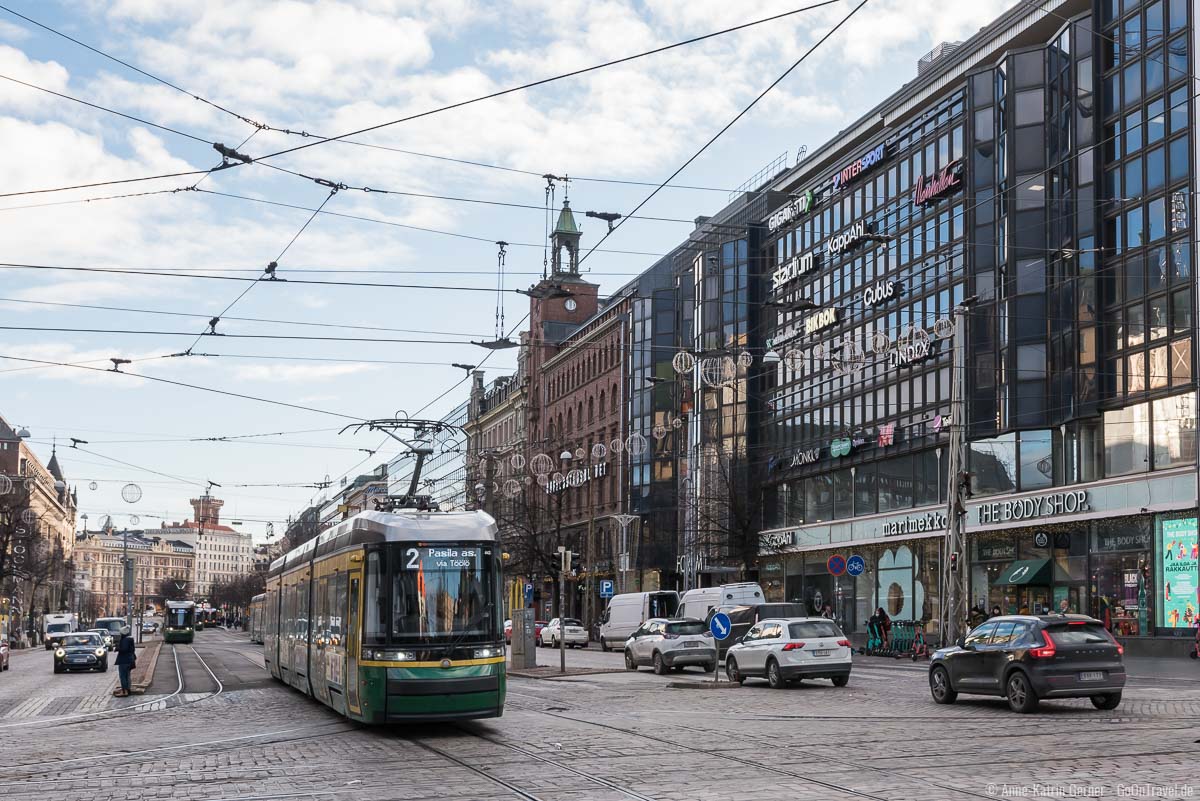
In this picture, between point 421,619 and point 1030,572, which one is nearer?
point 421,619

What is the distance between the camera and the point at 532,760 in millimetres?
14523

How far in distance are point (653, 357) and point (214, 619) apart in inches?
4592

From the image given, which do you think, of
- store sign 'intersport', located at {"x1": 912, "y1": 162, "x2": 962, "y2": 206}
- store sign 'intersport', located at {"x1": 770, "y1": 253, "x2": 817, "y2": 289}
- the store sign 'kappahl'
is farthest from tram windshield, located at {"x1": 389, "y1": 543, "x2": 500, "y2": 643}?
store sign 'intersport', located at {"x1": 770, "y1": 253, "x2": 817, "y2": 289}

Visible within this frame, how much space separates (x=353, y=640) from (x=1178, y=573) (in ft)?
95.7

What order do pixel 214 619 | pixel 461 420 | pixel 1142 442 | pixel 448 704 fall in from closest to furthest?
pixel 448 704, pixel 1142 442, pixel 461 420, pixel 214 619

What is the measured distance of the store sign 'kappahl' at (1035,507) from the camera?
145ft

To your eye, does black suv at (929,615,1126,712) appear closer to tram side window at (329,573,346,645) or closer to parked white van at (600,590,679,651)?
tram side window at (329,573,346,645)

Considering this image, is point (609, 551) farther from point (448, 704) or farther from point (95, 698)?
point (448, 704)

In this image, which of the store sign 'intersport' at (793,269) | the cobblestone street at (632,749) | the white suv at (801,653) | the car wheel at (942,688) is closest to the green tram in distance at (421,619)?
the cobblestone street at (632,749)

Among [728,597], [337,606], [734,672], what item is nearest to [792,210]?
[728,597]

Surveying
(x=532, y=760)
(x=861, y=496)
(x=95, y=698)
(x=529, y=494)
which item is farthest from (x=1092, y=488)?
(x=529, y=494)

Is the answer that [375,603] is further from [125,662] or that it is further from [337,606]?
[125,662]

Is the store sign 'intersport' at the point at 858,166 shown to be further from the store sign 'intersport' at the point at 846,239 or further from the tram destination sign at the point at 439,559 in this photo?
the tram destination sign at the point at 439,559

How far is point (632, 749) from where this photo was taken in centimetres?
1547
